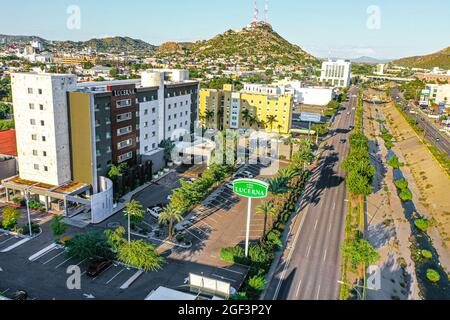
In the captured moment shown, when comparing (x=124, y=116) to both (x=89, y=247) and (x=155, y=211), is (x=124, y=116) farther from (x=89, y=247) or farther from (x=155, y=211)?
(x=89, y=247)

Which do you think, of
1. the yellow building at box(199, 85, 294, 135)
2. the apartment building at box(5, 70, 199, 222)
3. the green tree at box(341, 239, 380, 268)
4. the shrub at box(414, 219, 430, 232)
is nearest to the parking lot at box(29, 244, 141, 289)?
the apartment building at box(5, 70, 199, 222)

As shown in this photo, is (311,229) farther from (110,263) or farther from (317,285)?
(110,263)

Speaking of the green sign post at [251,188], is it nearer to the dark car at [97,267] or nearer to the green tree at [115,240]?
the green tree at [115,240]

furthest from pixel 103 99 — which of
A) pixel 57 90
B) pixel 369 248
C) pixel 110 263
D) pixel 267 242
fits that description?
pixel 369 248

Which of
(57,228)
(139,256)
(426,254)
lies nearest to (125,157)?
(57,228)

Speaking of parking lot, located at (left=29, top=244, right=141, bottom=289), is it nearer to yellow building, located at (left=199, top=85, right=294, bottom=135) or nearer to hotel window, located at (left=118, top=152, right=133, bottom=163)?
hotel window, located at (left=118, top=152, right=133, bottom=163)
